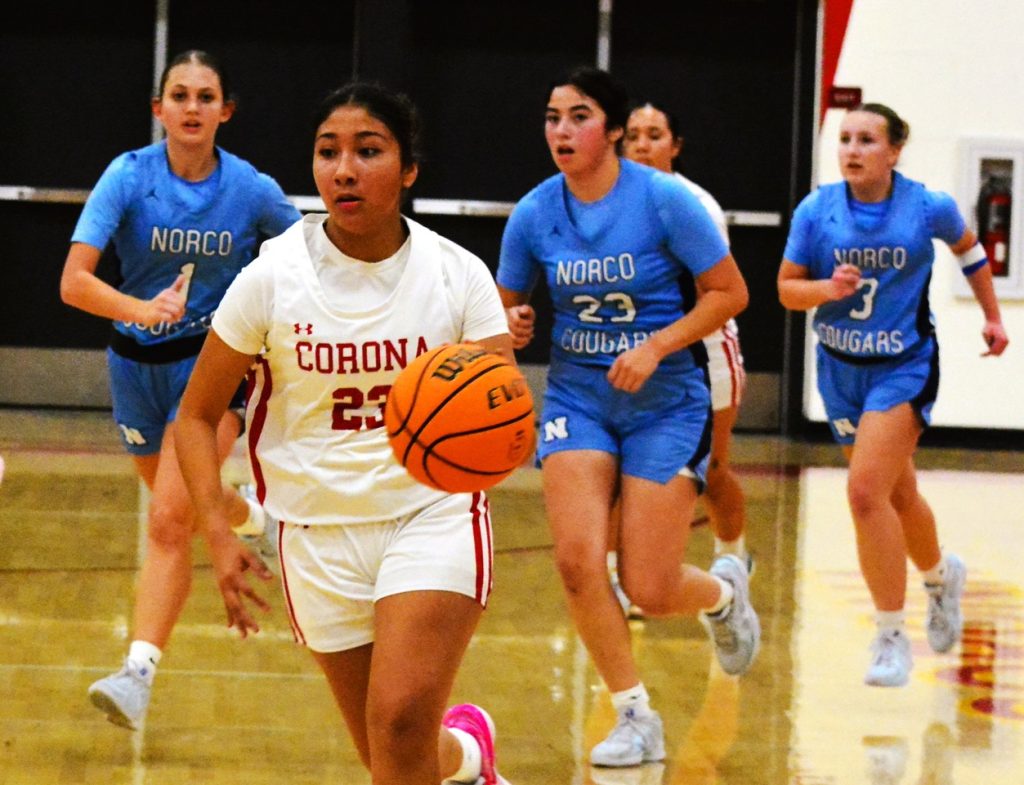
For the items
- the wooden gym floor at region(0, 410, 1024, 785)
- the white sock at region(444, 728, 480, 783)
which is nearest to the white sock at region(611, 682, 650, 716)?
the wooden gym floor at region(0, 410, 1024, 785)

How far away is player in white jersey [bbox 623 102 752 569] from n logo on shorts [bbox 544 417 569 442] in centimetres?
193

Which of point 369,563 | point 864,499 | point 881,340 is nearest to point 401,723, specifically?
point 369,563

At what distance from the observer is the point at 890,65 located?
1287 cm

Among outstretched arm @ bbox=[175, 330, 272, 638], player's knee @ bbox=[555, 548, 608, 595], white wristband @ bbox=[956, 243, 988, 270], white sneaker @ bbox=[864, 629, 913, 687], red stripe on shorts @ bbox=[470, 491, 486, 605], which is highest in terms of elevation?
white wristband @ bbox=[956, 243, 988, 270]

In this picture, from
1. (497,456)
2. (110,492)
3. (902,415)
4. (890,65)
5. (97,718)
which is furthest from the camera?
(890,65)

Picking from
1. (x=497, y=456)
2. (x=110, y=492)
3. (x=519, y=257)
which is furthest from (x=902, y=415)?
(x=110, y=492)

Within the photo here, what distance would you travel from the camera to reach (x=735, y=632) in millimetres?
5562

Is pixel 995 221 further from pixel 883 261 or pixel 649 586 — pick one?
pixel 649 586

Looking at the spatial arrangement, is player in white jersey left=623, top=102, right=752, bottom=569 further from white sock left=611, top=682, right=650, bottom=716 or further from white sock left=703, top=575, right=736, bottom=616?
white sock left=611, top=682, right=650, bottom=716

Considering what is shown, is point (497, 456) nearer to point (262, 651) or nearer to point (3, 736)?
point (3, 736)

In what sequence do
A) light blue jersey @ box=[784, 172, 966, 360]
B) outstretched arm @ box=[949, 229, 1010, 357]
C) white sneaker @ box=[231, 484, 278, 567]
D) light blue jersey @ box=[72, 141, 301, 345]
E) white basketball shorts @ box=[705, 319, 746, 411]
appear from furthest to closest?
white basketball shorts @ box=[705, 319, 746, 411], white sneaker @ box=[231, 484, 278, 567], outstretched arm @ box=[949, 229, 1010, 357], light blue jersey @ box=[784, 172, 966, 360], light blue jersey @ box=[72, 141, 301, 345]

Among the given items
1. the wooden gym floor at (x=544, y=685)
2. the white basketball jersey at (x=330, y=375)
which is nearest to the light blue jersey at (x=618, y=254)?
the wooden gym floor at (x=544, y=685)

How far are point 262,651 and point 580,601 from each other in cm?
170

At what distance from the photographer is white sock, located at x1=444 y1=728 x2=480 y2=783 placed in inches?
158
